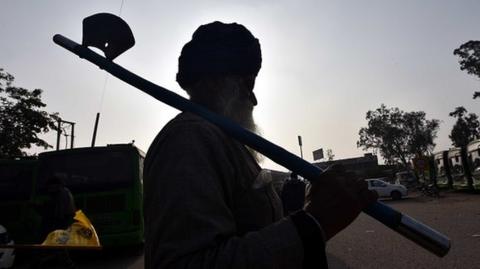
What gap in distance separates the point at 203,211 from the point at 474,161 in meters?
24.1

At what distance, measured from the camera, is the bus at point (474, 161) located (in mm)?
21192

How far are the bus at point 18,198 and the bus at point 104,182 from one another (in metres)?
0.50

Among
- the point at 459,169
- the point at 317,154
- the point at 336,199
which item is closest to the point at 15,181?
the point at 336,199

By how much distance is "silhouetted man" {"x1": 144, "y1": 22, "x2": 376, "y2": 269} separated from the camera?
1061 mm

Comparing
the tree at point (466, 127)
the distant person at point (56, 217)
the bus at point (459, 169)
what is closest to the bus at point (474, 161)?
the bus at point (459, 169)

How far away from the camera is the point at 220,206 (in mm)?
1123

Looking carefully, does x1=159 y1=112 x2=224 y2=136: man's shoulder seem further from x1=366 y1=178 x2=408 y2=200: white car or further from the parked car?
the parked car

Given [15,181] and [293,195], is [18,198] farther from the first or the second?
[293,195]

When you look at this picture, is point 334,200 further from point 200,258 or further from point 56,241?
point 56,241

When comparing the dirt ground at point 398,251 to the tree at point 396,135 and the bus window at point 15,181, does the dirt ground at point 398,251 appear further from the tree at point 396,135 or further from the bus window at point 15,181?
the tree at point 396,135

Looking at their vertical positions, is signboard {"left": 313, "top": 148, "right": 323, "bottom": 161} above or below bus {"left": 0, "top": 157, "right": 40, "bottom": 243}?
above

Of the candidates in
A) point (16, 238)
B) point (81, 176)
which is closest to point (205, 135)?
point (81, 176)

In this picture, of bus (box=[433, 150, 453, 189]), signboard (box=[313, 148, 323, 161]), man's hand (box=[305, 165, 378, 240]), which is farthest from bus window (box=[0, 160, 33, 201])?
bus (box=[433, 150, 453, 189])

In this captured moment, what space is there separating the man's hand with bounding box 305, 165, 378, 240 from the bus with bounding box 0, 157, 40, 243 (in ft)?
29.8
